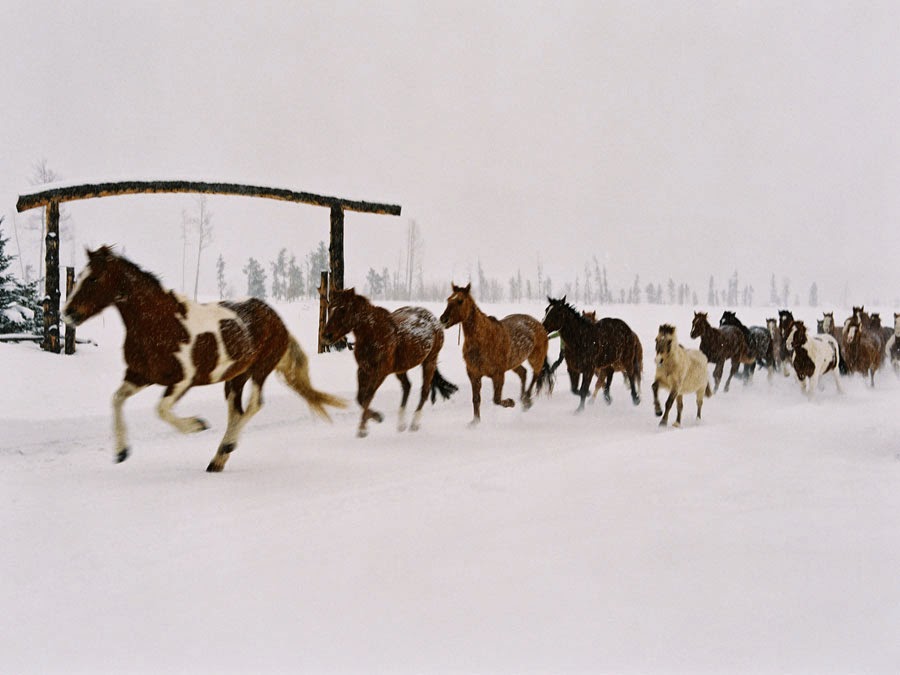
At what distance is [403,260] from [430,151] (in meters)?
0.78

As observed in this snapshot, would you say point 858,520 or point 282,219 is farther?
point 282,219

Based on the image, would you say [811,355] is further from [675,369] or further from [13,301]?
[13,301]

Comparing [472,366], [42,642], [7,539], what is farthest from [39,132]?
[472,366]

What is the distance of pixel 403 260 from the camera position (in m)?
4.16

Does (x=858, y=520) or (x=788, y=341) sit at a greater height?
(x=788, y=341)

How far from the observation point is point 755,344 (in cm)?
541

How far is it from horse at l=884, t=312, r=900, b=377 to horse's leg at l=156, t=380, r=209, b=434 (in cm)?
465

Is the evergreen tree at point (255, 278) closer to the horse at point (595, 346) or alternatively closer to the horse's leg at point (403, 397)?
the horse's leg at point (403, 397)

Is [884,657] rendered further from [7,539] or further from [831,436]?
[7,539]

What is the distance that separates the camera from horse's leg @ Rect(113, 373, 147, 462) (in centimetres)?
276

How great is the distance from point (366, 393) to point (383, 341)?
370 millimetres

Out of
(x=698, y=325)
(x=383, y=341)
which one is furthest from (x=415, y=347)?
(x=698, y=325)

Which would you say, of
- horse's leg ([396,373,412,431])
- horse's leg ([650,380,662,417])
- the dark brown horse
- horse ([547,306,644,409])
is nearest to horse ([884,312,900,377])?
horse's leg ([650,380,662,417])

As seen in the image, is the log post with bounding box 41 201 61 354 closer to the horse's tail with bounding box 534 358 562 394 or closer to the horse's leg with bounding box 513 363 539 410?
the horse's leg with bounding box 513 363 539 410
